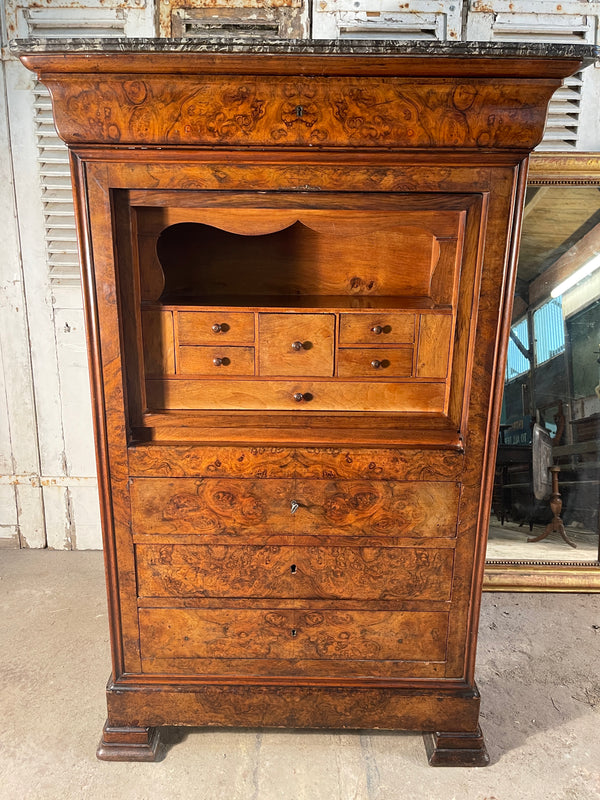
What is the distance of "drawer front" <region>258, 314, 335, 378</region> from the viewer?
1.61 meters

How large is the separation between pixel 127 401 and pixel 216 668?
2.86ft

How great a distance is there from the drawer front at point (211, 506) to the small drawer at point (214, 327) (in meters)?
0.41

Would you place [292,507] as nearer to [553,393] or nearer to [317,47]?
[317,47]

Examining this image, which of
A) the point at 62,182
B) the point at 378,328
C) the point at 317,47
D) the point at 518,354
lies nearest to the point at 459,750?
the point at 378,328

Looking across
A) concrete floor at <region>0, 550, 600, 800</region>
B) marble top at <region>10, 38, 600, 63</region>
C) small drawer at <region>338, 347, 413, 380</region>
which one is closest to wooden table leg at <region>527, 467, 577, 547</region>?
concrete floor at <region>0, 550, 600, 800</region>

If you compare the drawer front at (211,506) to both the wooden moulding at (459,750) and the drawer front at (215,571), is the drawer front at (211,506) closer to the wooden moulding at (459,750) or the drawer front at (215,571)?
the drawer front at (215,571)

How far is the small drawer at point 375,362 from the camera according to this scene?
5.36ft

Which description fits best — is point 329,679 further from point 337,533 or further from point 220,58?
point 220,58

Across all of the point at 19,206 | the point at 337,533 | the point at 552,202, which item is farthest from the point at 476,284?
the point at 19,206

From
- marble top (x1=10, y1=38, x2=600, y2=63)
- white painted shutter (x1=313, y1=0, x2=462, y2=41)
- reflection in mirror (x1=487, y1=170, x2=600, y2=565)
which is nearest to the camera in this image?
marble top (x1=10, y1=38, x2=600, y2=63)

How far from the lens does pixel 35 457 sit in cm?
280

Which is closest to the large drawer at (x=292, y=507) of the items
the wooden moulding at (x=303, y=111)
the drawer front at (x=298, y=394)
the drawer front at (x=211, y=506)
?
the drawer front at (x=211, y=506)

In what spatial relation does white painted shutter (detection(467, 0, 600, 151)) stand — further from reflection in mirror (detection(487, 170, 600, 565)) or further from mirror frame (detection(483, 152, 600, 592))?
mirror frame (detection(483, 152, 600, 592))

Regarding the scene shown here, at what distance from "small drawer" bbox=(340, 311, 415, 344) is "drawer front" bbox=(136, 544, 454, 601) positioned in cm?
62
